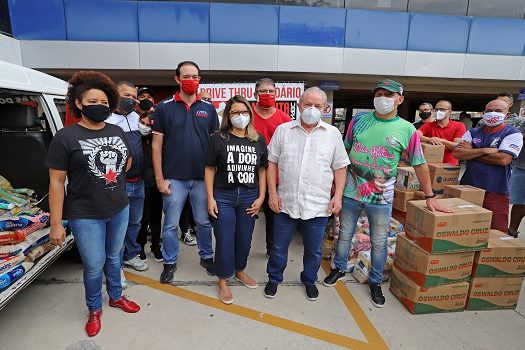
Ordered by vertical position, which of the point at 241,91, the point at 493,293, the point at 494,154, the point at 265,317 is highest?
the point at 241,91

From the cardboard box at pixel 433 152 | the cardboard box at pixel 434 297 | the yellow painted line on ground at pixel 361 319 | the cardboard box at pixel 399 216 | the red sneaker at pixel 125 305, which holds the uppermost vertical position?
the cardboard box at pixel 433 152

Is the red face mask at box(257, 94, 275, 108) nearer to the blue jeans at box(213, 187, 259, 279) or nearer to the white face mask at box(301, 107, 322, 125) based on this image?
the white face mask at box(301, 107, 322, 125)

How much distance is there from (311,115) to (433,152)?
2.43 meters

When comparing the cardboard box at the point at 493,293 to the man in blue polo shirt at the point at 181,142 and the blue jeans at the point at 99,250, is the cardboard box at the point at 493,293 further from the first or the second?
the blue jeans at the point at 99,250

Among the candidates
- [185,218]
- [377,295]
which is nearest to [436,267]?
[377,295]

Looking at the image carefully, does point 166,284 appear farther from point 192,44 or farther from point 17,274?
point 192,44

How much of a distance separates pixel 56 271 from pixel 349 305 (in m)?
3.08

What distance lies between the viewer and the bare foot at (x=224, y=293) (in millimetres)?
2855

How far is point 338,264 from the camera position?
323 cm

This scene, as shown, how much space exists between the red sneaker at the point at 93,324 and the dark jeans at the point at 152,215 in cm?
120

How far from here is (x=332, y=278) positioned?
3205mm

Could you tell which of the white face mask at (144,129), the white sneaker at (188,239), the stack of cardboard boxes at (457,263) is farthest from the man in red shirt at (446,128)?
the white face mask at (144,129)

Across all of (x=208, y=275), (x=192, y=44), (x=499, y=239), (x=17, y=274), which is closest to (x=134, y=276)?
(x=208, y=275)

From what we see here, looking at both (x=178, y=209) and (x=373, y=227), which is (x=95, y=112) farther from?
(x=373, y=227)
